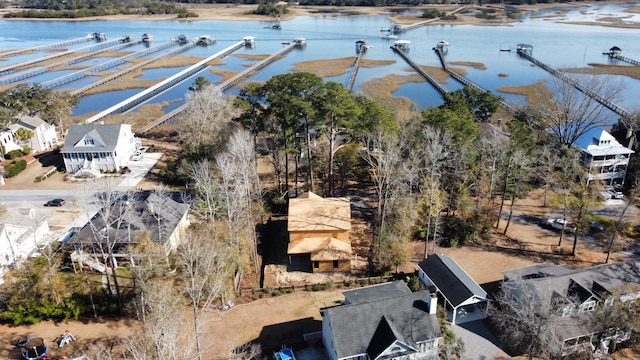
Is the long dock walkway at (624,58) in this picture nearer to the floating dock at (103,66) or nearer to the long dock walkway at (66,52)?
the floating dock at (103,66)

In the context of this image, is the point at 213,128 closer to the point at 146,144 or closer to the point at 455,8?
the point at 146,144

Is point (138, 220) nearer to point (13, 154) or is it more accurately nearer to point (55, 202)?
point (55, 202)

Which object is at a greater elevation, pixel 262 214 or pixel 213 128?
pixel 213 128

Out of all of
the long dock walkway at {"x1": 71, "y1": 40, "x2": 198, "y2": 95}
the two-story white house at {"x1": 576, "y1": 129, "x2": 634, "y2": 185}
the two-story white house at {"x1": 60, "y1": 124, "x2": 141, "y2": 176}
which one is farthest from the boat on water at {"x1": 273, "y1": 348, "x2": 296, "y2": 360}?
the long dock walkway at {"x1": 71, "y1": 40, "x2": 198, "y2": 95}

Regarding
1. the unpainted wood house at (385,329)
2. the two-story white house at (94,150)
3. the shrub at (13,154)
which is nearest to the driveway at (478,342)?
the unpainted wood house at (385,329)

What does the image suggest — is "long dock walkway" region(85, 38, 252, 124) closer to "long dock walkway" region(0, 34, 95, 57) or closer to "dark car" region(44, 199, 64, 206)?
"dark car" region(44, 199, 64, 206)

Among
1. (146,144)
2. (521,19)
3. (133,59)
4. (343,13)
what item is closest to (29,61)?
(133,59)

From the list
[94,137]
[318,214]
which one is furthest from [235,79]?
[318,214]
